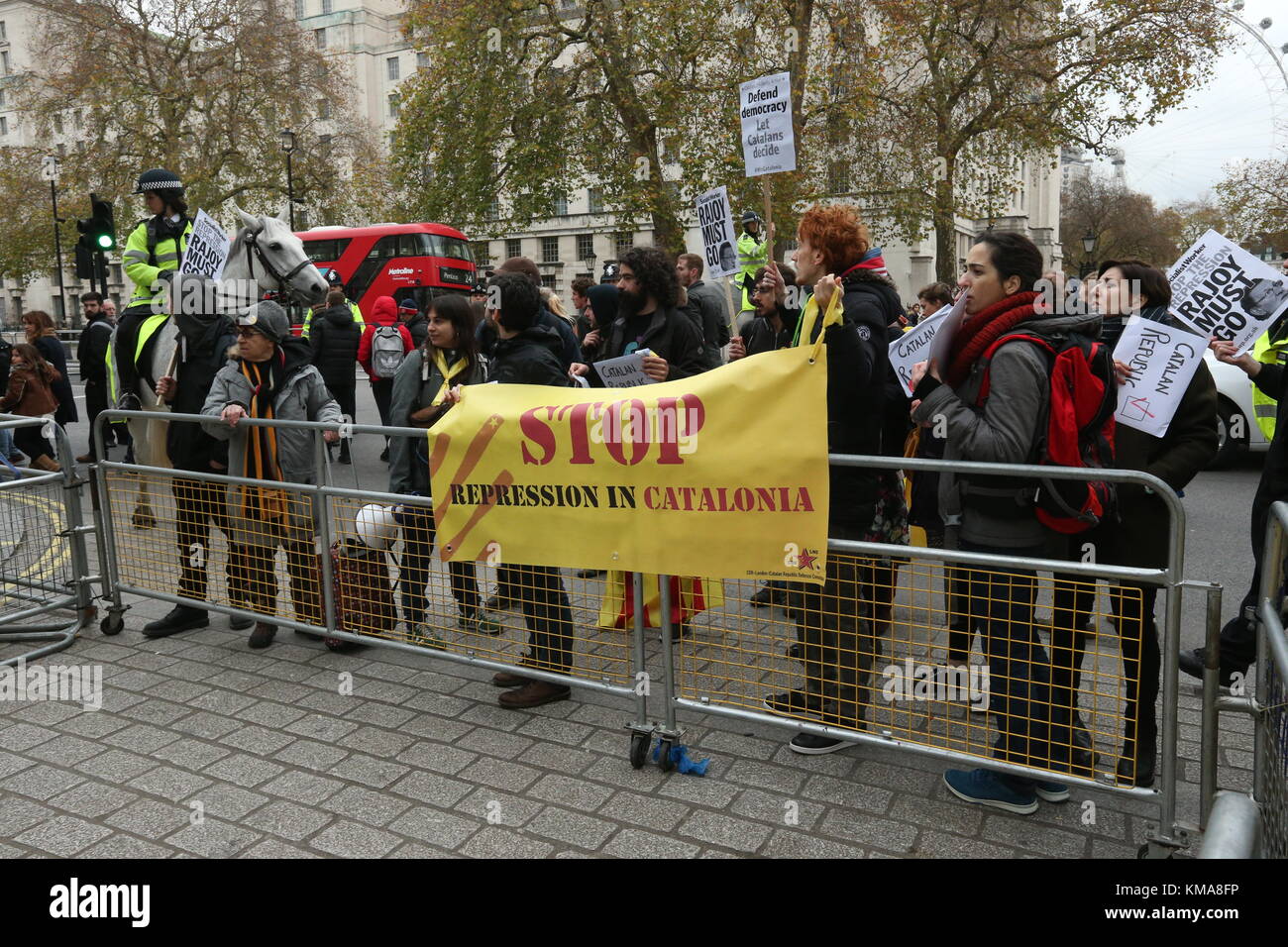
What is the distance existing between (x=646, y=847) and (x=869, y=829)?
0.77 meters

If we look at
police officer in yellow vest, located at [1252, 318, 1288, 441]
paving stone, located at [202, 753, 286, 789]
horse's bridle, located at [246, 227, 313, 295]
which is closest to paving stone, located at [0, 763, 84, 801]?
paving stone, located at [202, 753, 286, 789]

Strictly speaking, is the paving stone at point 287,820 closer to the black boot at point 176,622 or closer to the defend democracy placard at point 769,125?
the black boot at point 176,622

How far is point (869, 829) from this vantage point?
3574mm

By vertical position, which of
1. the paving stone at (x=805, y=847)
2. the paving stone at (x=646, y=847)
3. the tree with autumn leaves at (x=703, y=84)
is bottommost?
the paving stone at (x=805, y=847)

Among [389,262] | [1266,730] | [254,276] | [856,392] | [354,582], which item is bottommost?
[354,582]

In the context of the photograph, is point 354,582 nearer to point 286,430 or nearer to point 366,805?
point 286,430

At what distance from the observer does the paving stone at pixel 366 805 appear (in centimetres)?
369

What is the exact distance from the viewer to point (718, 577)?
12.5 ft

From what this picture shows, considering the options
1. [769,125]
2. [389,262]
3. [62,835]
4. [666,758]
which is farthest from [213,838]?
[389,262]

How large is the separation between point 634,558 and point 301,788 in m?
1.53

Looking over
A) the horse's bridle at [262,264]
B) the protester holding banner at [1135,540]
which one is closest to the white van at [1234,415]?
the protester holding banner at [1135,540]

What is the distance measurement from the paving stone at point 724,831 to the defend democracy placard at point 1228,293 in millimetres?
2834

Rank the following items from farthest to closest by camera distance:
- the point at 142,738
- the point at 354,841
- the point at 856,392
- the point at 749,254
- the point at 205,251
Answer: the point at 749,254 → the point at 205,251 → the point at 142,738 → the point at 856,392 → the point at 354,841
